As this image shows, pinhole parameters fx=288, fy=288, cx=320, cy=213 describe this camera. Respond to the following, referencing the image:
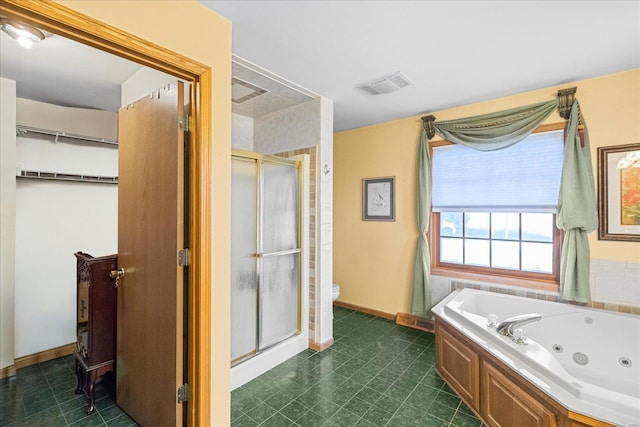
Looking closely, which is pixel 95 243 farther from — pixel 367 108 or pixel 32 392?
pixel 367 108

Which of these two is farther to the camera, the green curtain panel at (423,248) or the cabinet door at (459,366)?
the green curtain panel at (423,248)

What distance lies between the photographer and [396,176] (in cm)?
364

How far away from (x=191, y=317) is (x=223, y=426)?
0.67 meters

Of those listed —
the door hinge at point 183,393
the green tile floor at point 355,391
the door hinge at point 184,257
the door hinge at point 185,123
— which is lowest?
the green tile floor at point 355,391

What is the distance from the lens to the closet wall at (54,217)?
8.40ft

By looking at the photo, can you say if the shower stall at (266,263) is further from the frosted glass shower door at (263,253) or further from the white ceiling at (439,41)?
the white ceiling at (439,41)

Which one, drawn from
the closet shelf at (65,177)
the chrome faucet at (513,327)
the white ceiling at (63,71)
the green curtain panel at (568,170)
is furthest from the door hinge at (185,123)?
the green curtain panel at (568,170)

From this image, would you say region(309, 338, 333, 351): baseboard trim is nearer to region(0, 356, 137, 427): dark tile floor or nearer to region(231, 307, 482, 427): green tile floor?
region(231, 307, 482, 427): green tile floor

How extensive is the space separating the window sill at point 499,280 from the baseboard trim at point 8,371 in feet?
13.1

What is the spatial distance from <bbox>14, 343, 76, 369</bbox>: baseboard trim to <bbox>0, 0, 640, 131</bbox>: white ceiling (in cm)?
237

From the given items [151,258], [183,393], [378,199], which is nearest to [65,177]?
[151,258]

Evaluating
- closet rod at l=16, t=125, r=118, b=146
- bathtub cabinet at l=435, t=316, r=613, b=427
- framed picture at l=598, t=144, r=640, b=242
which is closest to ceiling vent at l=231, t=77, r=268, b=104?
closet rod at l=16, t=125, r=118, b=146

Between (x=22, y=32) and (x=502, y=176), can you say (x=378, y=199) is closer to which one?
(x=502, y=176)

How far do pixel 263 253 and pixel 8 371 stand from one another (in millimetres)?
2235
